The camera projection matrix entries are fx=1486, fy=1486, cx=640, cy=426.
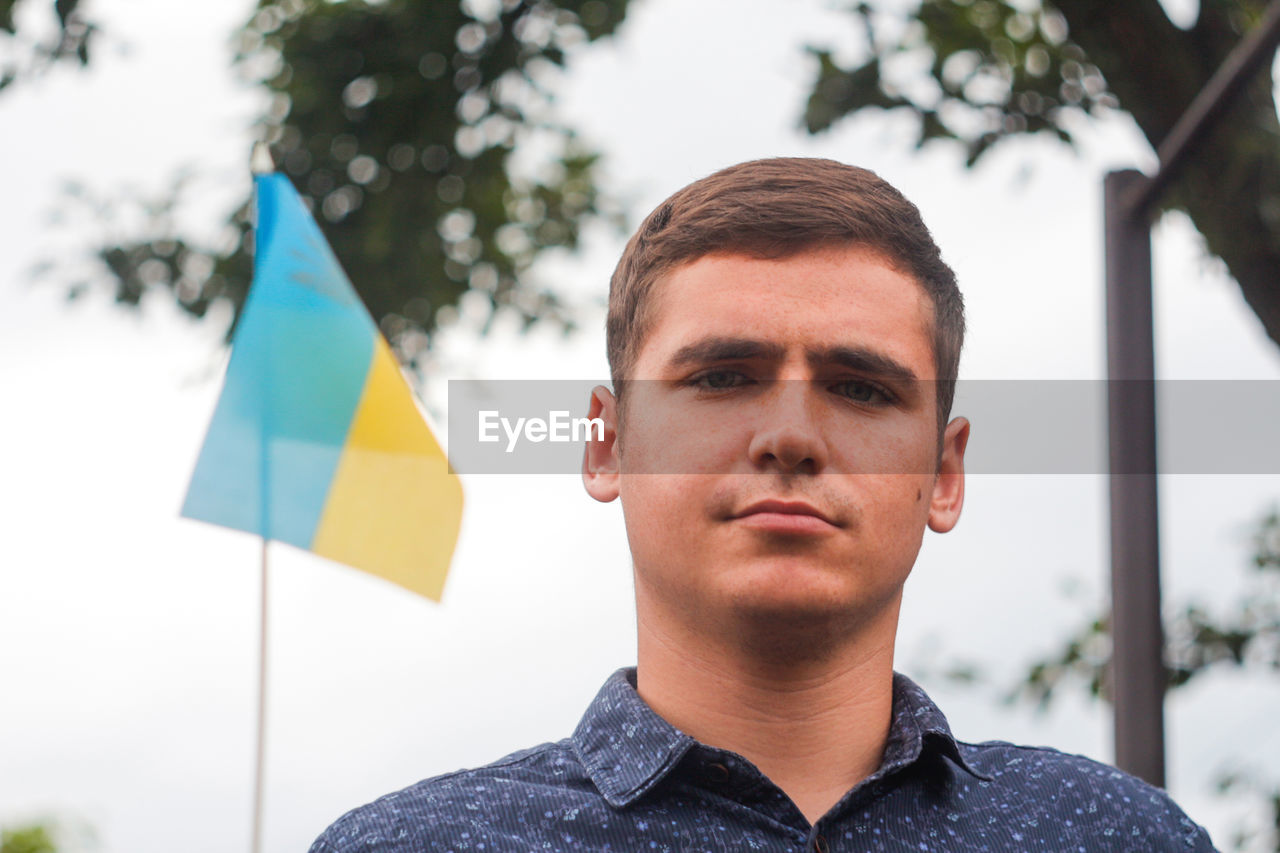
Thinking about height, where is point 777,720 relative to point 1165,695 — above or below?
above

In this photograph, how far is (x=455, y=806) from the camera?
6.03ft

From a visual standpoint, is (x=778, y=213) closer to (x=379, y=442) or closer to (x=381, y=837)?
(x=381, y=837)

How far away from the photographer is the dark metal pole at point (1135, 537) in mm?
3928

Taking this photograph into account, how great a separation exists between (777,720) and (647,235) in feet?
2.26

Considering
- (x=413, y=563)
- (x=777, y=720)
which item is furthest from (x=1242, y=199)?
(x=777, y=720)

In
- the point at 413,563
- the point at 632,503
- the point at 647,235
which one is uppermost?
the point at 647,235

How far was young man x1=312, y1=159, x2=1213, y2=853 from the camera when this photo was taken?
1.76 meters

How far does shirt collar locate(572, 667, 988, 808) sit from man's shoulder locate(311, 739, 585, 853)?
1.7 inches

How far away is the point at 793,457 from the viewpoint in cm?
175

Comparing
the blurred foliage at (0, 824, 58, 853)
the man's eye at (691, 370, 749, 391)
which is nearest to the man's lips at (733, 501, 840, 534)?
the man's eye at (691, 370, 749, 391)

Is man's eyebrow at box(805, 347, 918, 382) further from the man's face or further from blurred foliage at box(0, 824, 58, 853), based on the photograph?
blurred foliage at box(0, 824, 58, 853)

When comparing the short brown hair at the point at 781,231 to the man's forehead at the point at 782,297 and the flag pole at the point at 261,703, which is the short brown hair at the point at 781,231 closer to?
the man's forehead at the point at 782,297

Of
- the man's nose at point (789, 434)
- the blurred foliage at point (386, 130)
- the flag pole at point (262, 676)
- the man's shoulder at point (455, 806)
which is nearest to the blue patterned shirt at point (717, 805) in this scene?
the man's shoulder at point (455, 806)

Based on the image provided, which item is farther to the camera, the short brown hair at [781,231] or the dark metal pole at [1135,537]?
the dark metal pole at [1135,537]
